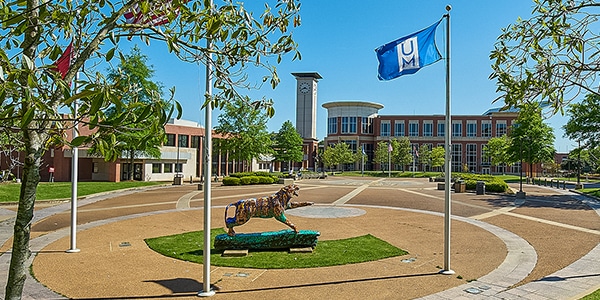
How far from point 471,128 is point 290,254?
81.0 m

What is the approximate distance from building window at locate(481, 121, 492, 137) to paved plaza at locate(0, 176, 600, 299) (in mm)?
66792

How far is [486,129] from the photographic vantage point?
8369cm

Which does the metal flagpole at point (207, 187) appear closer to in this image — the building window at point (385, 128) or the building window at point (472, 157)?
the building window at point (385, 128)

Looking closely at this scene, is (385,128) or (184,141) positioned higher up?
(385,128)

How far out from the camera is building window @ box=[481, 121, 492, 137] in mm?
83312

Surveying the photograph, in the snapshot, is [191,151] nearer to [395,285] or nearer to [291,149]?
[291,149]

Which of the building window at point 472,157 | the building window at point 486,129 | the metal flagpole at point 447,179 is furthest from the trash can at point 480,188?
the building window at point 486,129

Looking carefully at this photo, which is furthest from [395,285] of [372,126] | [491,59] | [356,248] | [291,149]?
[372,126]

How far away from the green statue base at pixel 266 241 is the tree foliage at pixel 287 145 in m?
54.5

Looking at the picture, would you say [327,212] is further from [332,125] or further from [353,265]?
[332,125]

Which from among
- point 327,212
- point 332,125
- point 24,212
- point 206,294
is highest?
point 332,125

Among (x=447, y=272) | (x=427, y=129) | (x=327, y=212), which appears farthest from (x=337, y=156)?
(x=447, y=272)

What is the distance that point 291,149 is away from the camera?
67.1m

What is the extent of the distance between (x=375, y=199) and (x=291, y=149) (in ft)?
132
